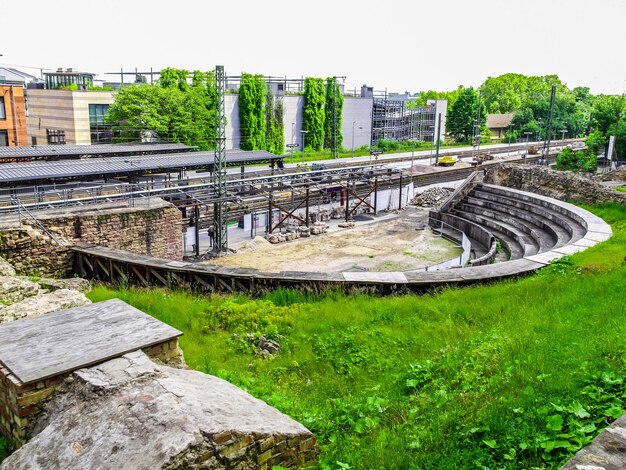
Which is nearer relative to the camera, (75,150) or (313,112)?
(75,150)

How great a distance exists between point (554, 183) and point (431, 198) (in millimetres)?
11545

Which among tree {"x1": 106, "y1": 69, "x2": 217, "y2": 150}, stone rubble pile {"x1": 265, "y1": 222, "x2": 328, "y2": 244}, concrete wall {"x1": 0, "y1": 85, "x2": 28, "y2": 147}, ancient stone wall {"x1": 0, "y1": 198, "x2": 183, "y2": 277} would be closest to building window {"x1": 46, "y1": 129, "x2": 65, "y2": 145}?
concrete wall {"x1": 0, "y1": 85, "x2": 28, "y2": 147}

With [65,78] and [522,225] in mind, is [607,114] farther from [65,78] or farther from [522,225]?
[65,78]

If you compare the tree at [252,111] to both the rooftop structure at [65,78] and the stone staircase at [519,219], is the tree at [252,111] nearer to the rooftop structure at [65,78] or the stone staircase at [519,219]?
the rooftop structure at [65,78]

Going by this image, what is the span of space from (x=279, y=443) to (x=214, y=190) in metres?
20.6

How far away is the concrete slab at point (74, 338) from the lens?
5.32m

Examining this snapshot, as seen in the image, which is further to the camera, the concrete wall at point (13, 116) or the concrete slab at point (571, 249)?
the concrete wall at point (13, 116)

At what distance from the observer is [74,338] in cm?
600

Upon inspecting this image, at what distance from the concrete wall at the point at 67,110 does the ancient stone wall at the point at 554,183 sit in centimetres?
3414

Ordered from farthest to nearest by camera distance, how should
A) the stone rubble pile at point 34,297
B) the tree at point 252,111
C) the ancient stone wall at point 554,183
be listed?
the tree at point 252,111 < the ancient stone wall at point 554,183 < the stone rubble pile at point 34,297

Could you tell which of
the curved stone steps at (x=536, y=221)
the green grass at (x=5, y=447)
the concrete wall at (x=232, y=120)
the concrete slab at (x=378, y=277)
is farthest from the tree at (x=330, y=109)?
the green grass at (x=5, y=447)

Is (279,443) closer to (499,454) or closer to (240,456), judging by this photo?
(240,456)

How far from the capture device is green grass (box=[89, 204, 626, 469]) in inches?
193

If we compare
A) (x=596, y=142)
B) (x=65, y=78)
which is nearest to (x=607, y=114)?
(x=596, y=142)
